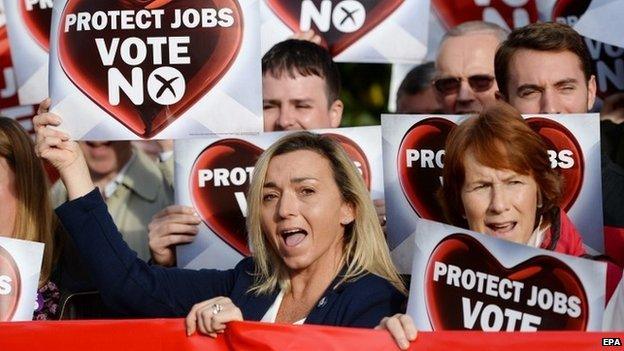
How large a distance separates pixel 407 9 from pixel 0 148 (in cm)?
187

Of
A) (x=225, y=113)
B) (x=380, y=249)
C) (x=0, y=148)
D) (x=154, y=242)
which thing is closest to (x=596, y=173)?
(x=380, y=249)

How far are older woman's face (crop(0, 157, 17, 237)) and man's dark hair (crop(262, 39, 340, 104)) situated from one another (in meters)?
1.27

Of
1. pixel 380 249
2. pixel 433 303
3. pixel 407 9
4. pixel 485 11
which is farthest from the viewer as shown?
pixel 485 11

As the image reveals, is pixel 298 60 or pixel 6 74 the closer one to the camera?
pixel 298 60

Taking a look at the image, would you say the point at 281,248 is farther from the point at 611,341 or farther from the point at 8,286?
the point at 611,341

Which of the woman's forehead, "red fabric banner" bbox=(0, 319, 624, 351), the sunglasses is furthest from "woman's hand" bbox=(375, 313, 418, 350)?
the sunglasses

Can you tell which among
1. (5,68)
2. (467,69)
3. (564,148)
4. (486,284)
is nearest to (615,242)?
(564,148)

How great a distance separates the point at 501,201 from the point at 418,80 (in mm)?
2370

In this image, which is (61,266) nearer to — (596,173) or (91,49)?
(91,49)

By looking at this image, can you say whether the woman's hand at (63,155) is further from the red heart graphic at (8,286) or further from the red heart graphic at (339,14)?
the red heart graphic at (339,14)

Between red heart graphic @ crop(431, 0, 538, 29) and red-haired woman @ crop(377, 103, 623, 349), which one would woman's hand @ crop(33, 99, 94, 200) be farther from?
red heart graphic @ crop(431, 0, 538, 29)

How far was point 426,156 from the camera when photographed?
4.96 m

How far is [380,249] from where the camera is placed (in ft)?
15.1

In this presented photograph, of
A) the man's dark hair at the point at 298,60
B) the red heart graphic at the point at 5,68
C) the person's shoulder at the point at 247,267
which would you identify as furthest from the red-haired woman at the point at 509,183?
the red heart graphic at the point at 5,68
